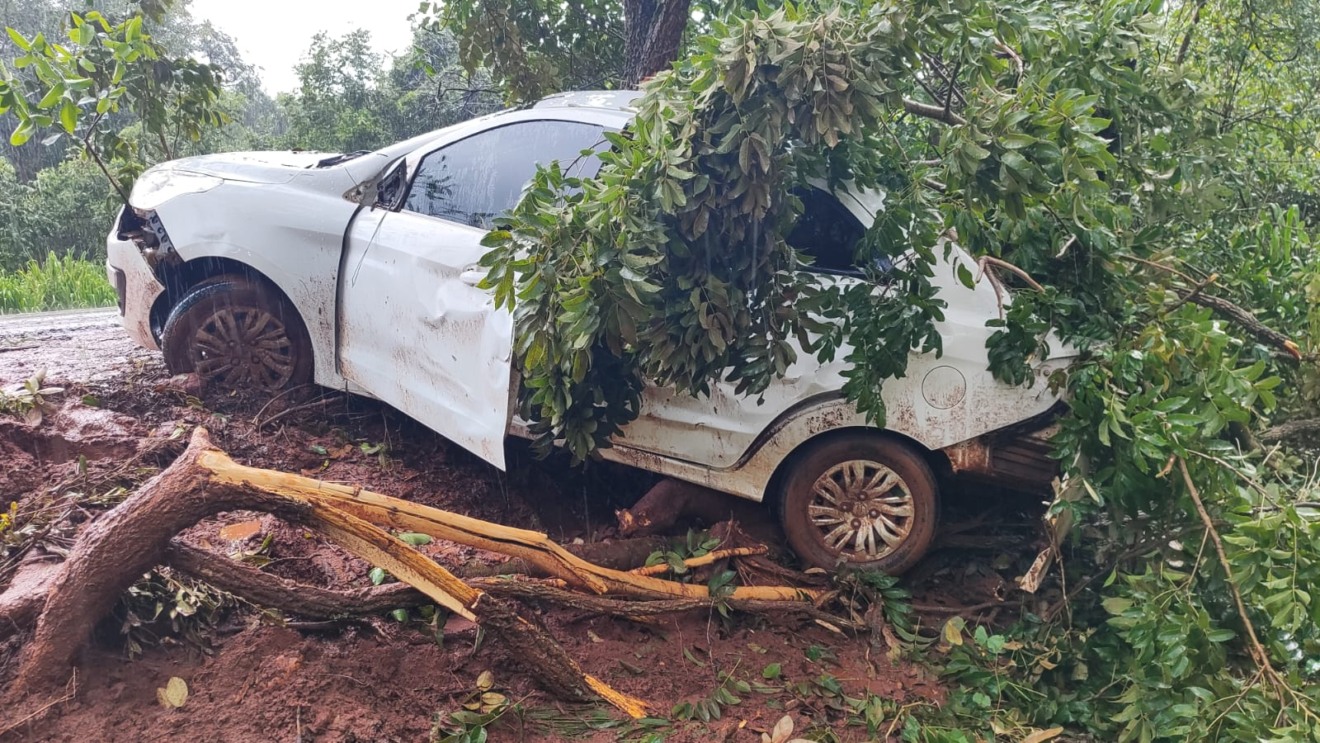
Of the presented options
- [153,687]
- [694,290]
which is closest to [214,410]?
[153,687]

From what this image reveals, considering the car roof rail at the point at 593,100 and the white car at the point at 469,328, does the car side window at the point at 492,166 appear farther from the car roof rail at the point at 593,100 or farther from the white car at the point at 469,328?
the car roof rail at the point at 593,100

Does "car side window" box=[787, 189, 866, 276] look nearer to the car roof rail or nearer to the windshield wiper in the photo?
the car roof rail

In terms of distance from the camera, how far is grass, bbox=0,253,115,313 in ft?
29.0

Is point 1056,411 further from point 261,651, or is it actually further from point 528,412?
point 261,651

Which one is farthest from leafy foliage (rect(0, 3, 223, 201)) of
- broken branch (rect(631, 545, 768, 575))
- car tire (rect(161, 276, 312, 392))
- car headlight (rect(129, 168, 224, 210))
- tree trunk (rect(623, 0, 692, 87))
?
broken branch (rect(631, 545, 768, 575))

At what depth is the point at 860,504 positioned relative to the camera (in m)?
3.54

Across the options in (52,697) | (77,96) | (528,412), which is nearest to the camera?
(52,697)

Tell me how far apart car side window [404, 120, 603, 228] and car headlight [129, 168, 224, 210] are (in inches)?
41.9

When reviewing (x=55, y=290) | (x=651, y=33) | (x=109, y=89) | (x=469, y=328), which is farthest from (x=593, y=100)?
(x=55, y=290)

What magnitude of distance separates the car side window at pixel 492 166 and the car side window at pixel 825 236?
0.92m

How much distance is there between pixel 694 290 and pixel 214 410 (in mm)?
2594

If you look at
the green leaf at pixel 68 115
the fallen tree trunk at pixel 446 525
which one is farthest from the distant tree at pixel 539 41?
the fallen tree trunk at pixel 446 525

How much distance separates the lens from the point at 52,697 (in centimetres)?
230

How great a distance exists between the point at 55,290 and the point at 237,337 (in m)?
6.99
